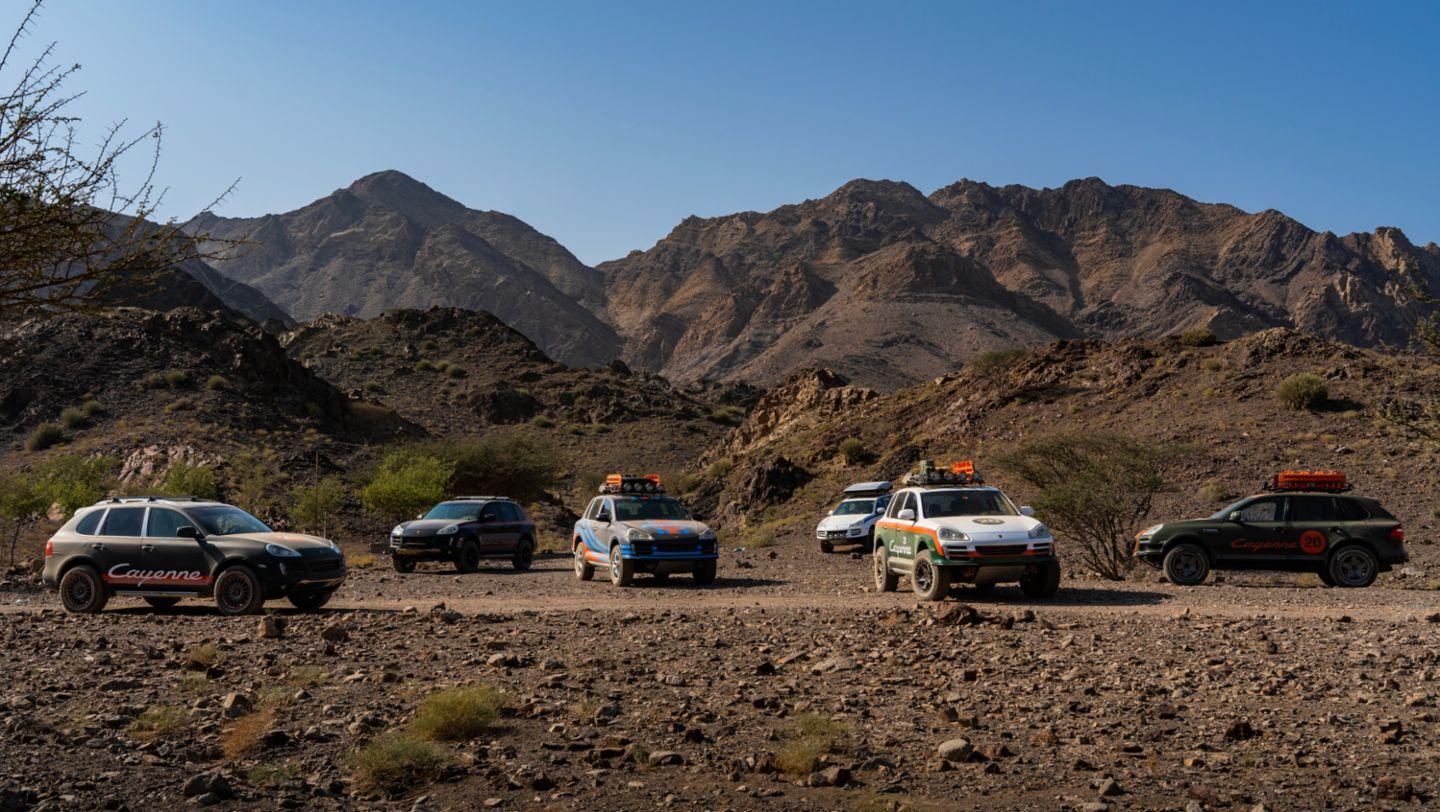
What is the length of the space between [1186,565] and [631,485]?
10.2m

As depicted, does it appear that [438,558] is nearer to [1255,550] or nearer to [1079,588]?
[1079,588]

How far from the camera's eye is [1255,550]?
61.4ft

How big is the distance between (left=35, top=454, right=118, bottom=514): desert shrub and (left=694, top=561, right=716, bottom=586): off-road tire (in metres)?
18.7

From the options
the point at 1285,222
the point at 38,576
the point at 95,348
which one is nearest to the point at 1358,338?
the point at 1285,222

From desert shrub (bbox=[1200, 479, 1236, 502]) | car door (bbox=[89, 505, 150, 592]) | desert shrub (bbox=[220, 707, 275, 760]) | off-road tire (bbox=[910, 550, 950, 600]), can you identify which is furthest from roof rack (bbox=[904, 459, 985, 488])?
desert shrub (bbox=[1200, 479, 1236, 502])

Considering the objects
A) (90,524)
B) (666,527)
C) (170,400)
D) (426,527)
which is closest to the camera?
(90,524)

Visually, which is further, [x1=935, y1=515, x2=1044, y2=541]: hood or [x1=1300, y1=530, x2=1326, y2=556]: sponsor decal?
[x1=1300, y1=530, x2=1326, y2=556]: sponsor decal

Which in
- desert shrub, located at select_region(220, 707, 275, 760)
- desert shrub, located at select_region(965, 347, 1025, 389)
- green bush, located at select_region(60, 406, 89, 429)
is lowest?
desert shrub, located at select_region(220, 707, 275, 760)

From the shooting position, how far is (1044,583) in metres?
16.9

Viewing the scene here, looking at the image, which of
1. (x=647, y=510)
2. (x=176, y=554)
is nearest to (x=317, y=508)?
(x=647, y=510)

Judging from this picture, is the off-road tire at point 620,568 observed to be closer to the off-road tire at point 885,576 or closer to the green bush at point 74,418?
the off-road tire at point 885,576

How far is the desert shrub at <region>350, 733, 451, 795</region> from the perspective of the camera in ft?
24.1

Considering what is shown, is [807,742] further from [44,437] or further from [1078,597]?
[44,437]

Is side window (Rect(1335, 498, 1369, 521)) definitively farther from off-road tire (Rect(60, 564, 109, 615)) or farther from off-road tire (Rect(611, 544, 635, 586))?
off-road tire (Rect(60, 564, 109, 615))
